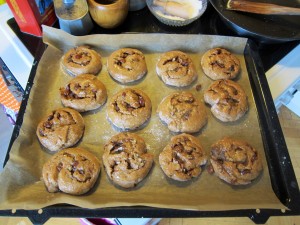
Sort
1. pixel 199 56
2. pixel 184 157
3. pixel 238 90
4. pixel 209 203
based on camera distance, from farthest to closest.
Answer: pixel 199 56 → pixel 238 90 → pixel 184 157 → pixel 209 203

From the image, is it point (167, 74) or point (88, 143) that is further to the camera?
point (167, 74)

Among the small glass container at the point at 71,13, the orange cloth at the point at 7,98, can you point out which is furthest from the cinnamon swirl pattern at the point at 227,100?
the orange cloth at the point at 7,98

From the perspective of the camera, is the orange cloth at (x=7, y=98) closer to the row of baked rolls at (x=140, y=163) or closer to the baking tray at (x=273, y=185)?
the baking tray at (x=273, y=185)

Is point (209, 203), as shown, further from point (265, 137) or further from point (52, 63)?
point (52, 63)

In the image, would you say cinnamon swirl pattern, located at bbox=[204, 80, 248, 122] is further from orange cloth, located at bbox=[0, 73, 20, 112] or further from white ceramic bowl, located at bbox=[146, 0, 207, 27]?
orange cloth, located at bbox=[0, 73, 20, 112]

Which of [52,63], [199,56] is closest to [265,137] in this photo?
[199,56]

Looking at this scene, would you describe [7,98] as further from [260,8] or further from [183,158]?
[260,8]
